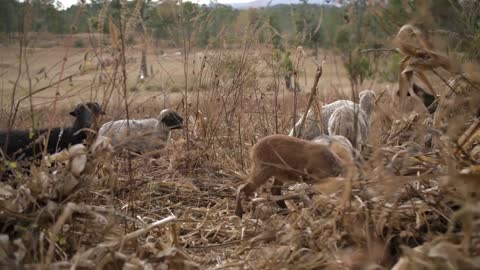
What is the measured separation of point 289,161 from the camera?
2.76m

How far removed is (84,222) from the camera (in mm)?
2234

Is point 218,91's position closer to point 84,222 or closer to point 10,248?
point 84,222

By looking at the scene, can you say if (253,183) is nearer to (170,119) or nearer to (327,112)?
(327,112)

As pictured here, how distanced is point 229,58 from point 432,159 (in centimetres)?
270

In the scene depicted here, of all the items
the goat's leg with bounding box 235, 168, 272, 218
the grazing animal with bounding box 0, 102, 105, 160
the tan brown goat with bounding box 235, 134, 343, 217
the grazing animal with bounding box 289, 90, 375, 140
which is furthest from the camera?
the grazing animal with bounding box 0, 102, 105, 160

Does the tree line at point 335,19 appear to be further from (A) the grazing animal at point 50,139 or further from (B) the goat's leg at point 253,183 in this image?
(A) the grazing animal at point 50,139

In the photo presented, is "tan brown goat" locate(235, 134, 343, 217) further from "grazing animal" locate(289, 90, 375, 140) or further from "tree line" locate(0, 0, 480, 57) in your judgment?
"grazing animal" locate(289, 90, 375, 140)

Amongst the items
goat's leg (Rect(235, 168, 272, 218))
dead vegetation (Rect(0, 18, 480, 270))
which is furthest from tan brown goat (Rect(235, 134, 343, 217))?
dead vegetation (Rect(0, 18, 480, 270))

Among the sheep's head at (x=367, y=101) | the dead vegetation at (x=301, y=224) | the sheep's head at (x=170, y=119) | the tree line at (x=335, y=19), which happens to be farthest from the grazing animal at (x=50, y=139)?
the sheep's head at (x=367, y=101)

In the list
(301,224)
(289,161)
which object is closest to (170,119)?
(289,161)

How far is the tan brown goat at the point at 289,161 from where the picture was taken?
2658 mm

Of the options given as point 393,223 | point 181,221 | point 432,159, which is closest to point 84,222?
point 181,221

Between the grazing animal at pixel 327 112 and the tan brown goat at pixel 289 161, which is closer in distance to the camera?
the tan brown goat at pixel 289 161

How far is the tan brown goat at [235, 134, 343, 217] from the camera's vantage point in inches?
105
